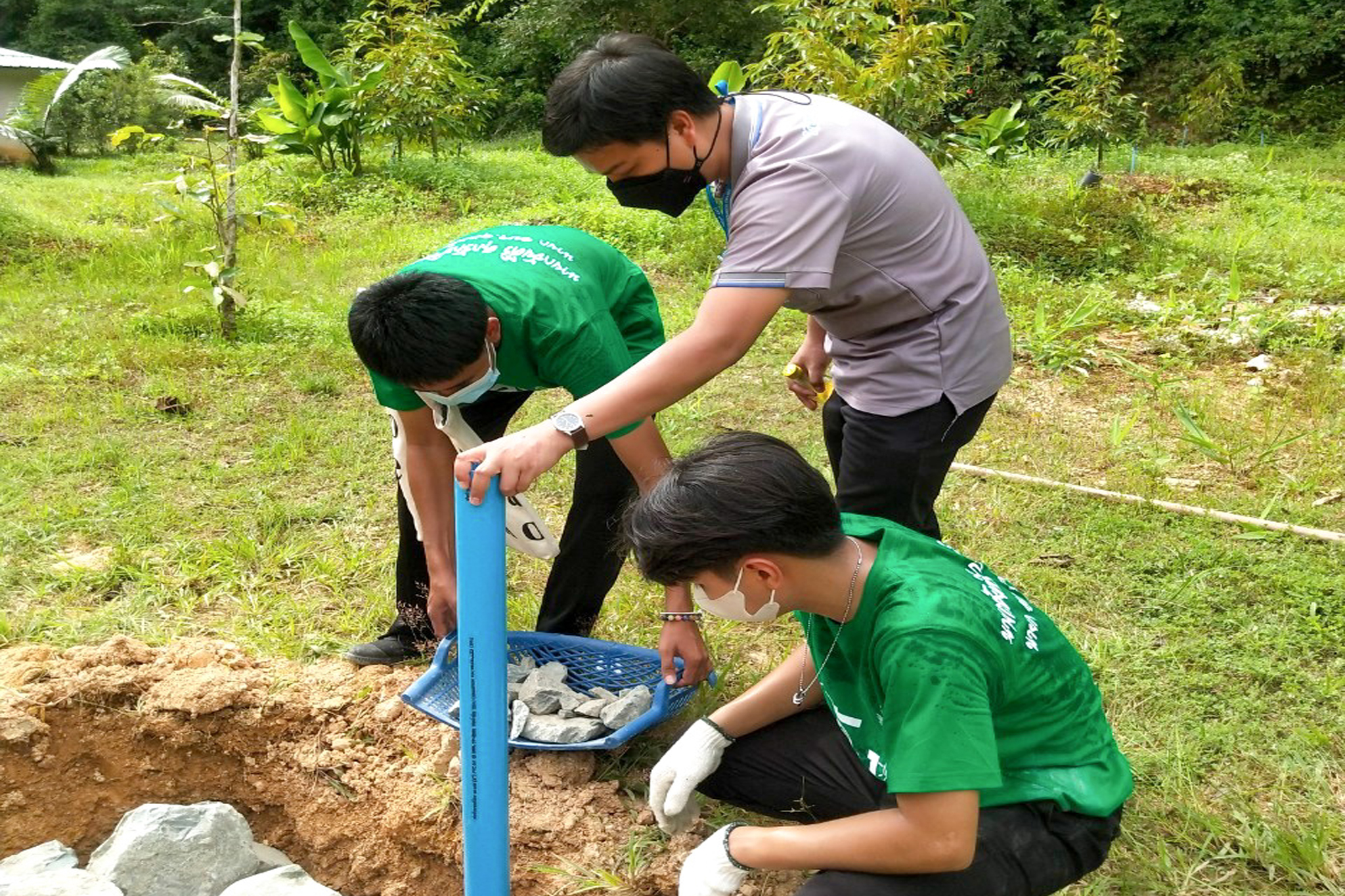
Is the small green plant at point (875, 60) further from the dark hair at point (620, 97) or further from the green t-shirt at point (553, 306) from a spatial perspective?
the dark hair at point (620, 97)

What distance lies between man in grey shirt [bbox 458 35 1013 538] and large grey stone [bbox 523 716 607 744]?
69 cm

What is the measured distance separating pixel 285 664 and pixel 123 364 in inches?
117

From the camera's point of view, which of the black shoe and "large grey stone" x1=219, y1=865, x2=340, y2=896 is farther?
the black shoe

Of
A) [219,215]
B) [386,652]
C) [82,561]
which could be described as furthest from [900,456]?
[219,215]

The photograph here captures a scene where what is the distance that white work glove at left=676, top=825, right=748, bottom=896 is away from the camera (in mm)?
1649

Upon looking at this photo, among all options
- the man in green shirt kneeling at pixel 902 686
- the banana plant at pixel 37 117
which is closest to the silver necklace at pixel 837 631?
the man in green shirt kneeling at pixel 902 686

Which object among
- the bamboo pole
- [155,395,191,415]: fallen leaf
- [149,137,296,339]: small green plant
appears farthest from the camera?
[149,137,296,339]: small green plant

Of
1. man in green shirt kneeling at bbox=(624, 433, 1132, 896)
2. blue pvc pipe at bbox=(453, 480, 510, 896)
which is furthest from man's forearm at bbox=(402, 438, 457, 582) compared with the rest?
man in green shirt kneeling at bbox=(624, 433, 1132, 896)

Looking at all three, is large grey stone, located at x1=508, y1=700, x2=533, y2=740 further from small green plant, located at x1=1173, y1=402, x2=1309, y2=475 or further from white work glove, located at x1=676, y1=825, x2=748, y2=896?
small green plant, located at x1=1173, y1=402, x2=1309, y2=475

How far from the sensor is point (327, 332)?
568 centimetres

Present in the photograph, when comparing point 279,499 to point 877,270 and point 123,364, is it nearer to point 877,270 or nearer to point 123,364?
point 123,364

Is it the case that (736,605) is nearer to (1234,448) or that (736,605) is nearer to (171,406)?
(1234,448)

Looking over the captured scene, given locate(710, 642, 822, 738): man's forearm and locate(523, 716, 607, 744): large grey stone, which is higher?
locate(710, 642, 822, 738): man's forearm

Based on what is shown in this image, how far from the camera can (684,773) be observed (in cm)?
194
